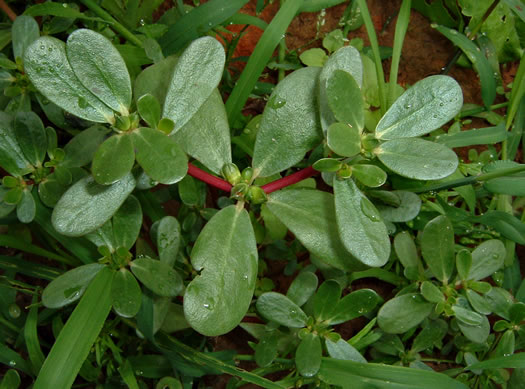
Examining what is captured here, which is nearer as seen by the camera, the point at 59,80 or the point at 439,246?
the point at 59,80

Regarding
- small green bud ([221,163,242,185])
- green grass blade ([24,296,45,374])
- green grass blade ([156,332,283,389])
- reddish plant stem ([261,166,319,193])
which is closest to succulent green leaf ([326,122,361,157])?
reddish plant stem ([261,166,319,193])

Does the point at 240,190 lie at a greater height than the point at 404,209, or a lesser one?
greater

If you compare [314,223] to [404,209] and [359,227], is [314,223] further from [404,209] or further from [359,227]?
[404,209]

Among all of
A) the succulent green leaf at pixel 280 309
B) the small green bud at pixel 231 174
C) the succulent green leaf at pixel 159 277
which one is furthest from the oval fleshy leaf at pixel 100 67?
the succulent green leaf at pixel 280 309

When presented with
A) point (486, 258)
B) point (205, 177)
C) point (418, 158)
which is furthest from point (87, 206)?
point (486, 258)

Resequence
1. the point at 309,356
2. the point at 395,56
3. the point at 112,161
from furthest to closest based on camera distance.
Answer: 1. the point at 395,56
2. the point at 309,356
3. the point at 112,161

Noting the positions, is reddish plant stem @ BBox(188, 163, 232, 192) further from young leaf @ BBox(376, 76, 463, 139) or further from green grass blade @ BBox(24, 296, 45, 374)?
green grass blade @ BBox(24, 296, 45, 374)
